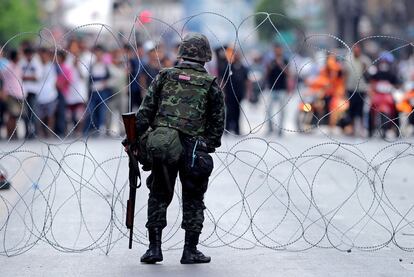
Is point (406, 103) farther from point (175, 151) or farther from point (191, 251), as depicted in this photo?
point (175, 151)

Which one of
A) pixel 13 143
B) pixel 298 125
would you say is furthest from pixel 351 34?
pixel 13 143

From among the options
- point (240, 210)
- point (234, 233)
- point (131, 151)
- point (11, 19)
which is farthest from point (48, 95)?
point (11, 19)

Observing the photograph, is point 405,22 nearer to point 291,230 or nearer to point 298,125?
point 298,125

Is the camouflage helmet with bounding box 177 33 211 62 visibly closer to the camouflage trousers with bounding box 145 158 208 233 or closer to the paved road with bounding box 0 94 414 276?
the camouflage trousers with bounding box 145 158 208 233

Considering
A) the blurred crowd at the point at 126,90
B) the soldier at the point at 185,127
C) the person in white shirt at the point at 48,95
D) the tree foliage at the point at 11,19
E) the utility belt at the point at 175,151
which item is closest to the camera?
the utility belt at the point at 175,151

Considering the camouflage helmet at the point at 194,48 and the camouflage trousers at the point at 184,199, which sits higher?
the camouflage helmet at the point at 194,48

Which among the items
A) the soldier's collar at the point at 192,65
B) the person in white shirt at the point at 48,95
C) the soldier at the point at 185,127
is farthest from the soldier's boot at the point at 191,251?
the person in white shirt at the point at 48,95

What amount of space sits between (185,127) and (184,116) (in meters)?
0.08

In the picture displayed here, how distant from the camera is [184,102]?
9406 mm

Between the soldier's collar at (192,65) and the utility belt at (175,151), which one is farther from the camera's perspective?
the soldier's collar at (192,65)

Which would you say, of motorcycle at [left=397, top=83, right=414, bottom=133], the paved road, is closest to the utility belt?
the paved road

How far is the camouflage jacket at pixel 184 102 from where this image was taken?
30.9 ft

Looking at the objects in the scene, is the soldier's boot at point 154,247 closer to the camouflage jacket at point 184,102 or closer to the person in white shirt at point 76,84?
the camouflage jacket at point 184,102

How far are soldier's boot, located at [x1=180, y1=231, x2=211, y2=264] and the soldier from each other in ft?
0.18
